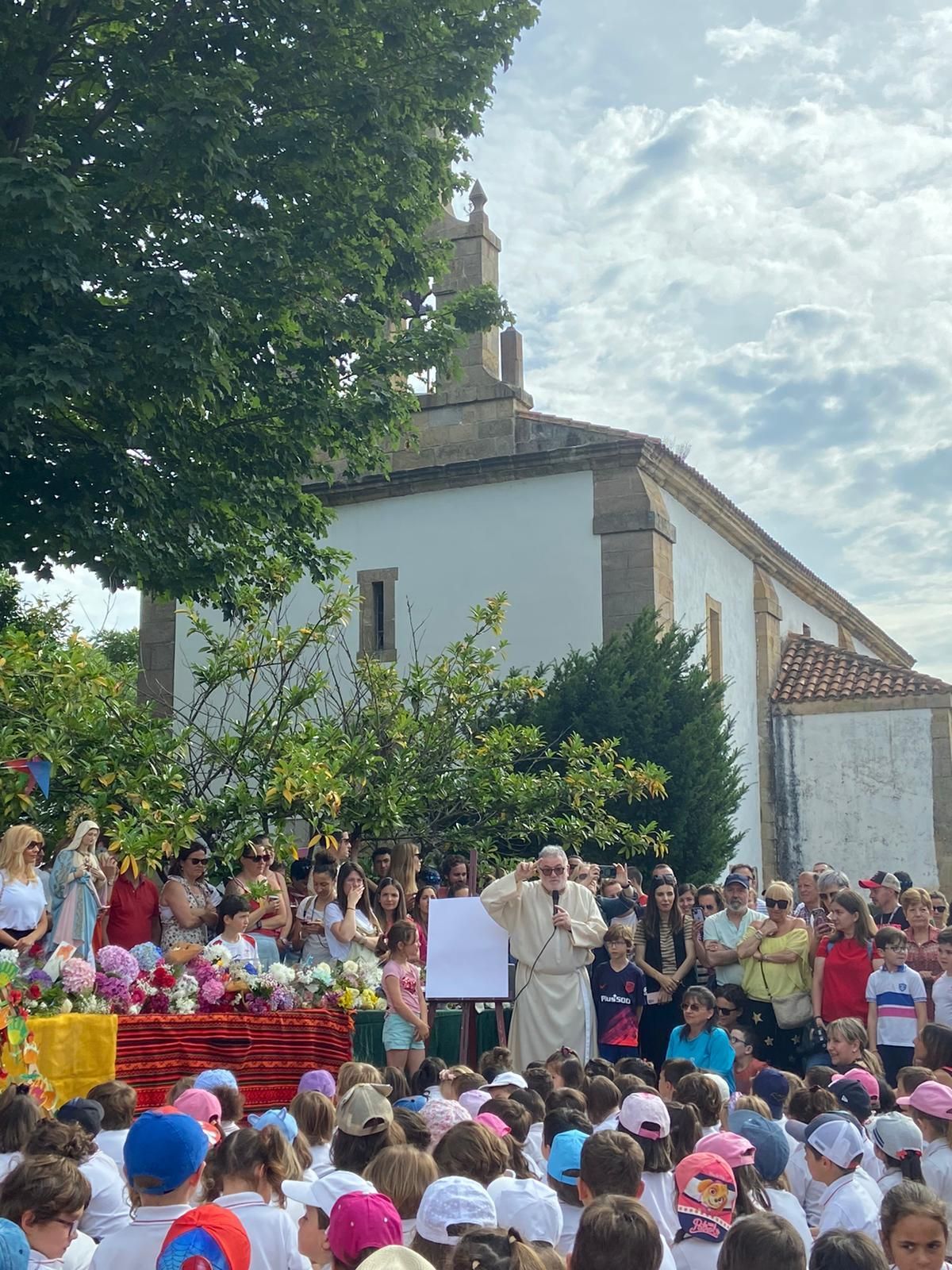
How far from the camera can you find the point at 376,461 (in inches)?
533

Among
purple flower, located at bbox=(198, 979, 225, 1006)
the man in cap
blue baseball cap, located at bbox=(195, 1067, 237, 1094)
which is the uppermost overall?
the man in cap

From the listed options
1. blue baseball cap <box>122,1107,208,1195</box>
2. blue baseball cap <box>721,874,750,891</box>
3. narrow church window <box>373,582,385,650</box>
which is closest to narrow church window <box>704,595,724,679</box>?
narrow church window <box>373,582,385,650</box>

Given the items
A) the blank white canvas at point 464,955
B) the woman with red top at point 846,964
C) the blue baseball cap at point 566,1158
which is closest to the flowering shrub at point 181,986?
the blank white canvas at point 464,955

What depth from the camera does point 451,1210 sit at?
4.05 meters

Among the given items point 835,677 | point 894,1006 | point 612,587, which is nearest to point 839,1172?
point 894,1006

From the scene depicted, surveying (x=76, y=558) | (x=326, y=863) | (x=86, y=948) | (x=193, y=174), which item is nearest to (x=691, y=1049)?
(x=326, y=863)

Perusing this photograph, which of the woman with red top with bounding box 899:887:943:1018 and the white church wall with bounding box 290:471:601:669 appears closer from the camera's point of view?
the woman with red top with bounding box 899:887:943:1018

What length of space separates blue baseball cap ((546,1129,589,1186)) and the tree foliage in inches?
233

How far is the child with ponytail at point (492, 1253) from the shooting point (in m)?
3.58

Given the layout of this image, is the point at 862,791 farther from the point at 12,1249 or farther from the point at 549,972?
the point at 12,1249

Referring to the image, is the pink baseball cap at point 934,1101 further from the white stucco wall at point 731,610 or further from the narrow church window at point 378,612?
the narrow church window at point 378,612

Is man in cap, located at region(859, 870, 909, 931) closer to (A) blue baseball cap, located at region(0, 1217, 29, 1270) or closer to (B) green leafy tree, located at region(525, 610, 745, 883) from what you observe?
(B) green leafy tree, located at region(525, 610, 745, 883)

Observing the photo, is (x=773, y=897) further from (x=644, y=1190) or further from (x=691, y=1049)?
(x=644, y=1190)

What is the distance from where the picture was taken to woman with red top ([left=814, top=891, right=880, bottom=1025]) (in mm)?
10211
